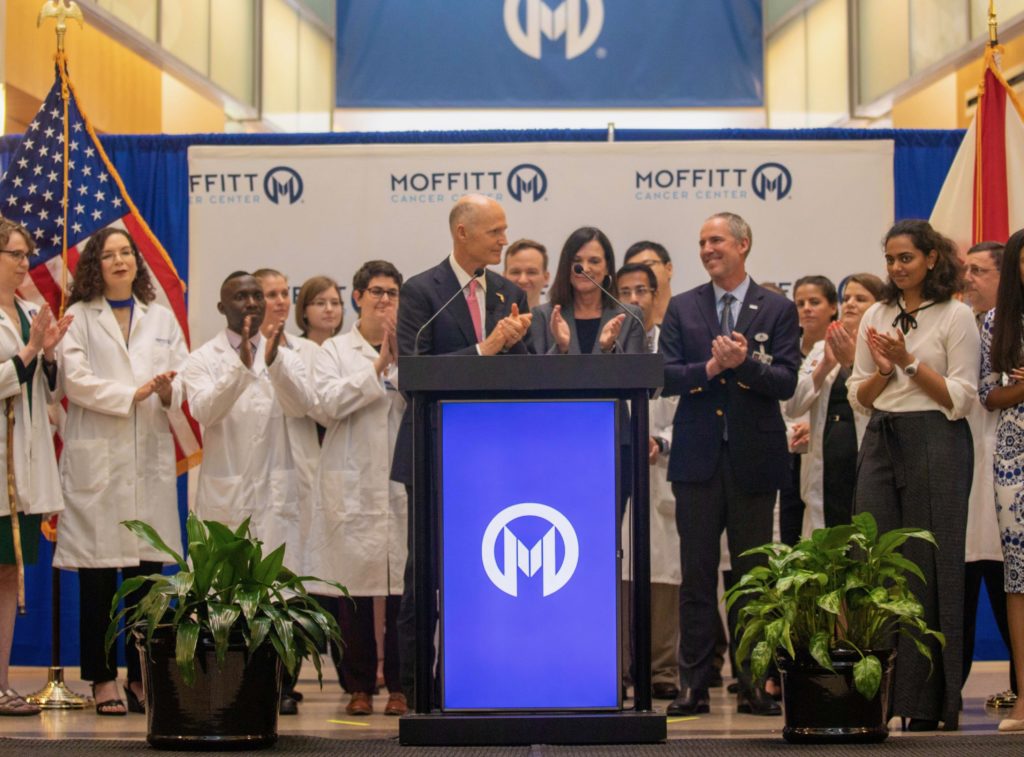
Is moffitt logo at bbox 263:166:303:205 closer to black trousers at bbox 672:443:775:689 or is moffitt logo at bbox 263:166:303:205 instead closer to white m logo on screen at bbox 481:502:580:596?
black trousers at bbox 672:443:775:689

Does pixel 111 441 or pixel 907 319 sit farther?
pixel 111 441

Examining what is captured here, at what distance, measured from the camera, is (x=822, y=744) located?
3.62 metres

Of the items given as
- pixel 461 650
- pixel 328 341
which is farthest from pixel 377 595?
pixel 461 650

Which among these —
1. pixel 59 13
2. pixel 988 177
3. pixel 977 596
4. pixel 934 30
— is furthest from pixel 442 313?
pixel 934 30

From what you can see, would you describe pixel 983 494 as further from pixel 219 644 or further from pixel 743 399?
pixel 219 644

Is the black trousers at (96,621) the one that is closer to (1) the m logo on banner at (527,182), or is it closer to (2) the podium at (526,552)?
(2) the podium at (526,552)

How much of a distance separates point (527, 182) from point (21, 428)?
2769mm

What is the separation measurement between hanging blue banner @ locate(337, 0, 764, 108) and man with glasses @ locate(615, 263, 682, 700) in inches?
171

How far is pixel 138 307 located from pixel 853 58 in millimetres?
6307

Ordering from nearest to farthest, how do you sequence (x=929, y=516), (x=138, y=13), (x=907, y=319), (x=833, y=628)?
(x=833, y=628) < (x=929, y=516) < (x=907, y=319) < (x=138, y=13)

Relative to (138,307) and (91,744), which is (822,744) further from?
(138,307)

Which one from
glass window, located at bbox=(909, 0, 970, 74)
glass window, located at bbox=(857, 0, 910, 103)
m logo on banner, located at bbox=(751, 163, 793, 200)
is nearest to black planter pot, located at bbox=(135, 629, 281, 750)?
m logo on banner, located at bbox=(751, 163, 793, 200)

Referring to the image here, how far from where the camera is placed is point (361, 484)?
5.80 m

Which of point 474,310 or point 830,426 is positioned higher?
point 474,310
